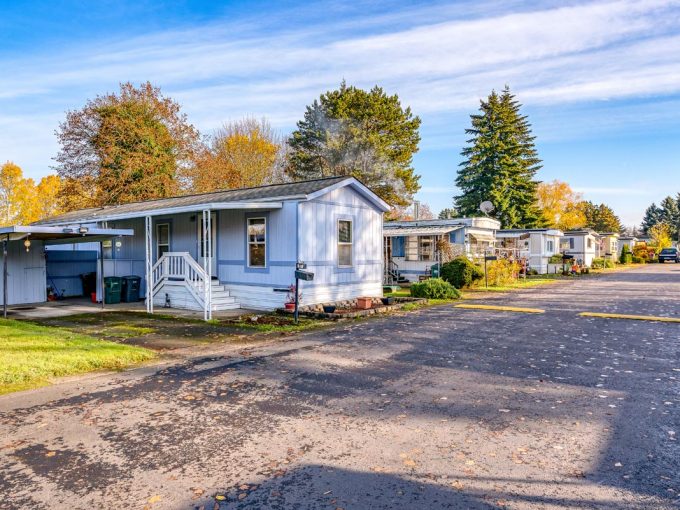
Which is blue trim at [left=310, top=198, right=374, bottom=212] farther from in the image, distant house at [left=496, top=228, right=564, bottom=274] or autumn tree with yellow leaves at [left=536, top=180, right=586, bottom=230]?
autumn tree with yellow leaves at [left=536, top=180, right=586, bottom=230]

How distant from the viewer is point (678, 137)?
36.7 metres

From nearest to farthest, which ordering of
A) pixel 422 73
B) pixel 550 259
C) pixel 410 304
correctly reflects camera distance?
pixel 410 304
pixel 422 73
pixel 550 259

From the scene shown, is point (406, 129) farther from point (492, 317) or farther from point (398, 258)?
point (492, 317)

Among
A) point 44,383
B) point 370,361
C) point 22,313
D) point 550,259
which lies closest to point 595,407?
point 370,361

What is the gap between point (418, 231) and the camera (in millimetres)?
23812

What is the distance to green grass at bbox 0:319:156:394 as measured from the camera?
636 centimetres

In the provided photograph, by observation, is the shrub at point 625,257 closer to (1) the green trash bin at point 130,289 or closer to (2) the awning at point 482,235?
(2) the awning at point 482,235

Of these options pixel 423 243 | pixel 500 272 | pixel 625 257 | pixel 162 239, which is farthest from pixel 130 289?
pixel 625 257

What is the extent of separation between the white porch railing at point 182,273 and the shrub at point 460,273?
11.9 m

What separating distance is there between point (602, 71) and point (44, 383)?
1987 centimetres

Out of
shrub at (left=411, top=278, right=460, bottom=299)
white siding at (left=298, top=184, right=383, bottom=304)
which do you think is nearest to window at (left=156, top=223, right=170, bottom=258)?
white siding at (left=298, top=184, right=383, bottom=304)

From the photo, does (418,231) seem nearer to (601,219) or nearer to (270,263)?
(270,263)

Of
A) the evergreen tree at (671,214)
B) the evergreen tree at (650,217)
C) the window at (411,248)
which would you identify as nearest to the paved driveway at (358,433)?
the window at (411,248)

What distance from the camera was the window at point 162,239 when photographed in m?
16.4
